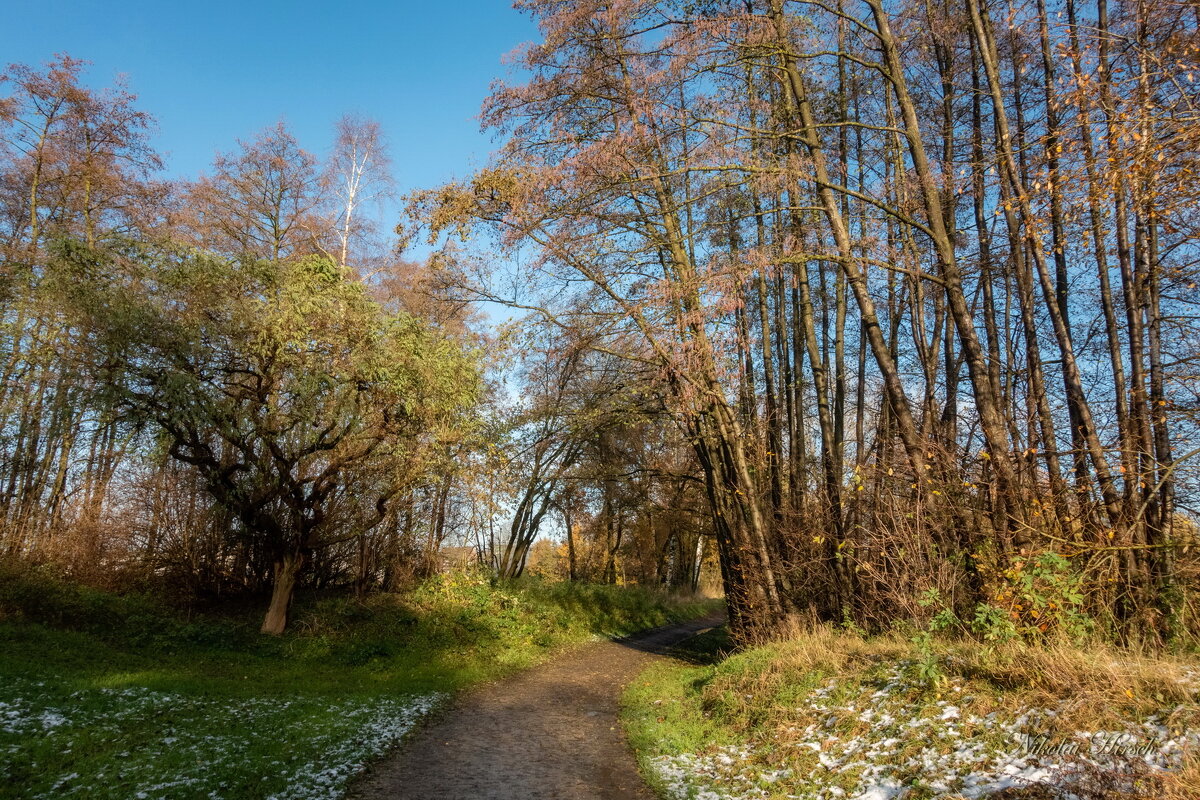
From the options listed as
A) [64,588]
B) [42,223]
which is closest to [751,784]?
[64,588]

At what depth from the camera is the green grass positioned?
17.3 feet

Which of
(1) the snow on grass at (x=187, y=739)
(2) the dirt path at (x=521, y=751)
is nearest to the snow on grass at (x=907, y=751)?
(2) the dirt path at (x=521, y=751)

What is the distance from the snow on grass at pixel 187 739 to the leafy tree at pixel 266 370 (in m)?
4.40

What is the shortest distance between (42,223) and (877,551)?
16856 millimetres

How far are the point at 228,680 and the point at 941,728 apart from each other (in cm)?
923

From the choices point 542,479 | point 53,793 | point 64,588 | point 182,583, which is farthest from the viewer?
point 542,479

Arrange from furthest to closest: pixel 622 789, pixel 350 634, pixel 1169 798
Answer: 1. pixel 350 634
2. pixel 622 789
3. pixel 1169 798

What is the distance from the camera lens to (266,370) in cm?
1089

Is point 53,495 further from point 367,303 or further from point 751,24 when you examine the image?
point 751,24

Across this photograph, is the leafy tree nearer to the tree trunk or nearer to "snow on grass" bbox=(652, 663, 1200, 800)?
the tree trunk

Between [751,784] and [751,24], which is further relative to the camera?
[751,24]

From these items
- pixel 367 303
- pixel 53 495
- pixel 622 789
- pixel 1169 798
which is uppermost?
pixel 367 303

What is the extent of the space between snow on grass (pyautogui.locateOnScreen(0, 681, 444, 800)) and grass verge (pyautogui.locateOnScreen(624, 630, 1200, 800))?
3.00 metres

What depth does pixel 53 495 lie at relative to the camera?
1226 cm
